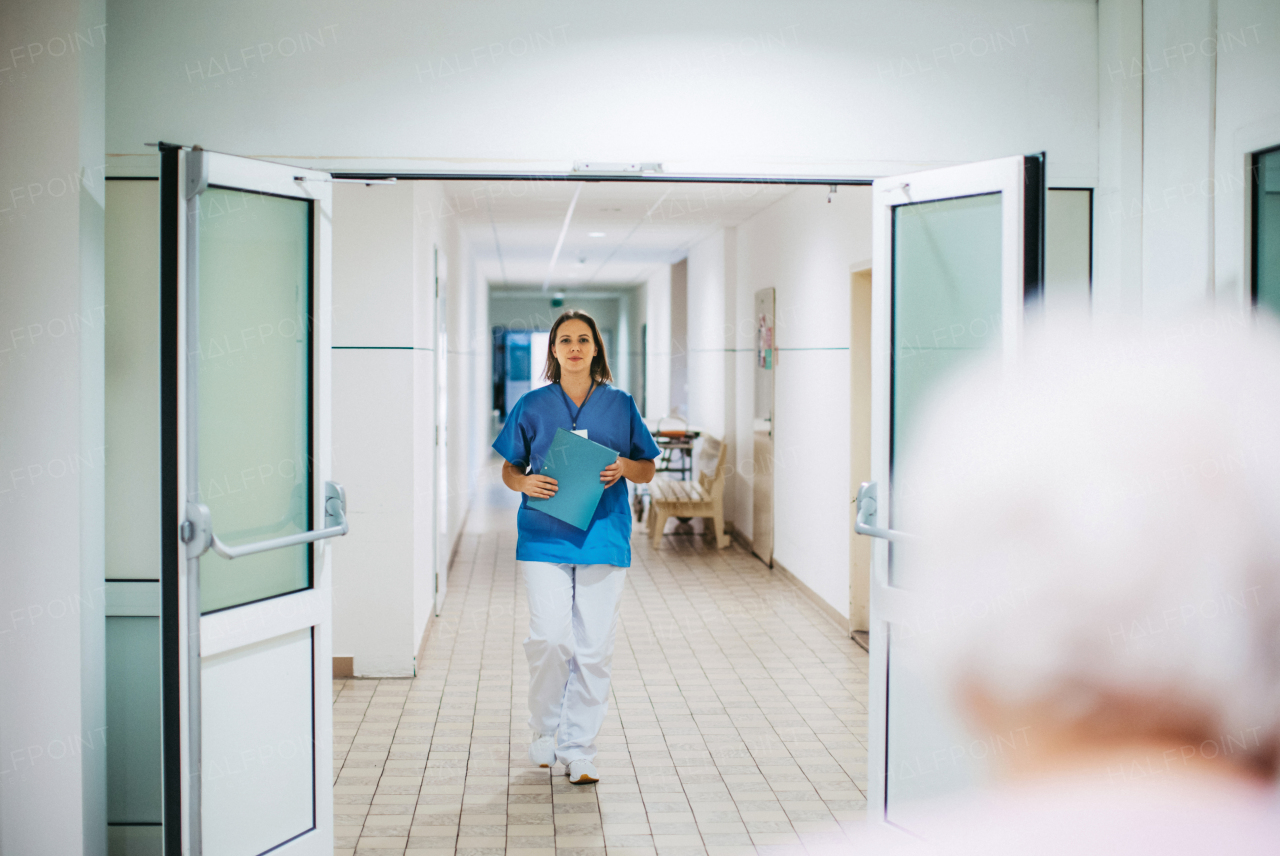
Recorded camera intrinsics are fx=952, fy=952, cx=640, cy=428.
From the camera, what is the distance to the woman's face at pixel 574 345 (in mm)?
3406

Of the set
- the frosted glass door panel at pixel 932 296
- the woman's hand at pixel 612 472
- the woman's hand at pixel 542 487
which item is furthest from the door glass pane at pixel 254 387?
the frosted glass door panel at pixel 932 296

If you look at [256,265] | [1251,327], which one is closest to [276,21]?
[256,265]

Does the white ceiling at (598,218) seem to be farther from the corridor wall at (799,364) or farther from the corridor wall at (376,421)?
the corridor wall at (376,421)

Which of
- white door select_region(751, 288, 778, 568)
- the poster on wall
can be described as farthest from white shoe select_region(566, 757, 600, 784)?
the poster on wall

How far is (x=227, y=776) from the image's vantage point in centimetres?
262

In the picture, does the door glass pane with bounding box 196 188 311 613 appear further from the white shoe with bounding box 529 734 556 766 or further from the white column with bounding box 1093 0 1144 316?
the white column with bounding box 1093 0 1144 316

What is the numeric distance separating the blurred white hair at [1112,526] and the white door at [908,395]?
7cm

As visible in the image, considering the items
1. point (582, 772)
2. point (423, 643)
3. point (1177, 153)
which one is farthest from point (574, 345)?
point (423, 643)

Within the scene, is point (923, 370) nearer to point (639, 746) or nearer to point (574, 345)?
point (574, 345)

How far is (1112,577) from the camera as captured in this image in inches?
118

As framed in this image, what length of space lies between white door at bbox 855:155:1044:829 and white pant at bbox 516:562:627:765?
945mm

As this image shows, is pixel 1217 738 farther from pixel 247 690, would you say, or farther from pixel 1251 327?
pixel 247 690

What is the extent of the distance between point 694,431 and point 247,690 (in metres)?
7.39

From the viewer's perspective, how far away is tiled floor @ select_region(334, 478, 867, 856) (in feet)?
10.1
